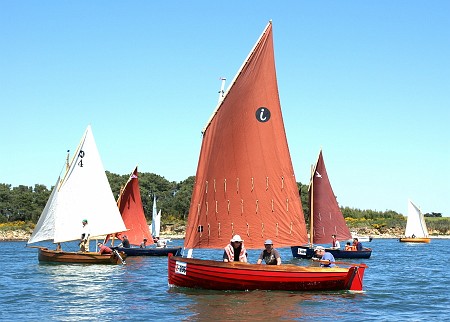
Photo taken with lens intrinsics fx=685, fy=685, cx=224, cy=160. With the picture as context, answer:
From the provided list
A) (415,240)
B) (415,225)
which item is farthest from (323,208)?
(415,225)

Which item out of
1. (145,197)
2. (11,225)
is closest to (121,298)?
(11,225)

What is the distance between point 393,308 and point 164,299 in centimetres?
913

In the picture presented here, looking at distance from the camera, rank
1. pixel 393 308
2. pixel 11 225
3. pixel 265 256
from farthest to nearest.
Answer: pixel 11 225
pixel 265 256
pixel 393 308

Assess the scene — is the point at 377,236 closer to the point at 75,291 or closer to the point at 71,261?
→ the point at 71,261

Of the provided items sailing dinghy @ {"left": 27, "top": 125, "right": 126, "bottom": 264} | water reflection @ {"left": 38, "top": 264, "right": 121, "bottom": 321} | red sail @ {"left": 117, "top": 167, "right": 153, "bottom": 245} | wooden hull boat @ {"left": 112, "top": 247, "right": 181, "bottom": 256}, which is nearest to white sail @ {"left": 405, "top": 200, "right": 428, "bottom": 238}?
red sail @ {"left": 117, "top": 167, "right": 153, "bottom": 245}

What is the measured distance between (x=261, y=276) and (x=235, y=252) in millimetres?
1471

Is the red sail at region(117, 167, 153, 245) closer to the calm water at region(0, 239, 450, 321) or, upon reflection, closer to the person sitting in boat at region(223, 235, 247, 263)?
the calm water at region(0, 239, 450, 321)

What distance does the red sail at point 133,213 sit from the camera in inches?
2413

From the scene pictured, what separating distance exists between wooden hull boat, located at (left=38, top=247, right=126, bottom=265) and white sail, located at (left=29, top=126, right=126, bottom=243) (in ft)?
4.84

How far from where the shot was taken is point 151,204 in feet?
486

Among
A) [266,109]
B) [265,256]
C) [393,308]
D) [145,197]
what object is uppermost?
[145,197]

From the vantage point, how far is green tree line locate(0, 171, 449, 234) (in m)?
136

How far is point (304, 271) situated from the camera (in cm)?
2791

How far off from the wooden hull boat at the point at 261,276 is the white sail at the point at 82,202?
2344 cm
